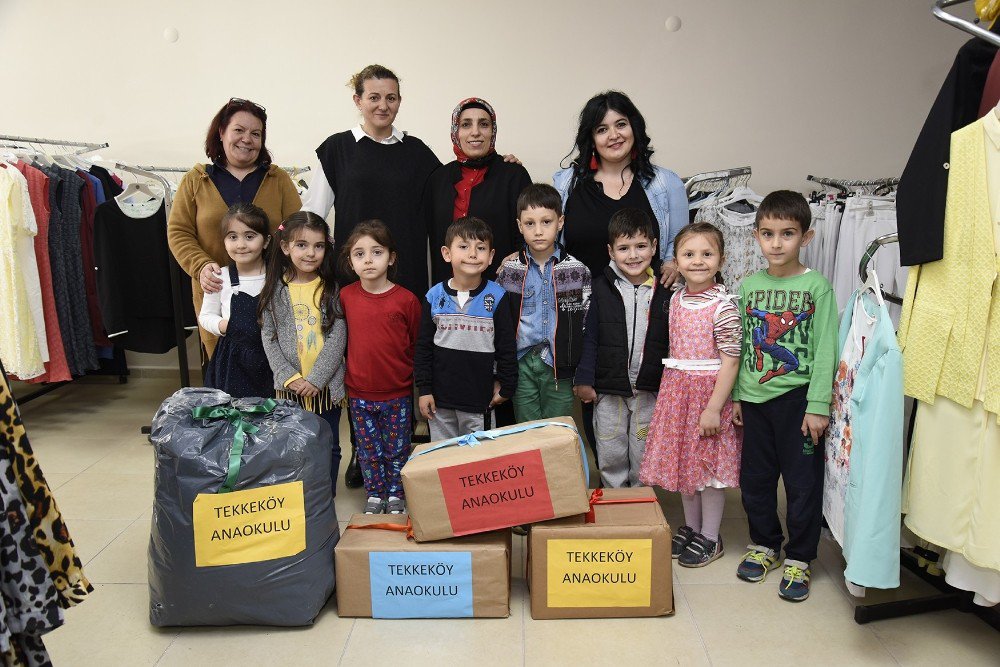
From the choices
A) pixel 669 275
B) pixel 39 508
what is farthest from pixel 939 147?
pixel 39 508

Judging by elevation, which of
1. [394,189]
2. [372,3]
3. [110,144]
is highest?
[372,3]

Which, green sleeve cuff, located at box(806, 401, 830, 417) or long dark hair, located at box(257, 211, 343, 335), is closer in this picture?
green sleeve cuff, located at box(806, 401, 830, 417)

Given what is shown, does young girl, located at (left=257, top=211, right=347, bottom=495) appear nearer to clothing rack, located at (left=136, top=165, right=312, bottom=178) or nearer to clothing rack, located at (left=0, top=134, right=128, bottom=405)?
clothing rack, located at (left=136, top=165, right=312, bottom=178)

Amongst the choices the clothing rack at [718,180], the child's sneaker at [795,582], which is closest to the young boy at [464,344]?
the child's sneaker at [795,582]

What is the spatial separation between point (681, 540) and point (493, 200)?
133 centimetres

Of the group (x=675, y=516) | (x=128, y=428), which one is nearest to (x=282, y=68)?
(x=128, y=428)

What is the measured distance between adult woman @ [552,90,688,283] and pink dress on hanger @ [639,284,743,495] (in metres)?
0.33

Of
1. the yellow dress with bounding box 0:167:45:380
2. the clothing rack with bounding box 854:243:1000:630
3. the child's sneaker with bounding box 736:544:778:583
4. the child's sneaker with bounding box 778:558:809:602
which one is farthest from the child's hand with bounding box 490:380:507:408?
the yellow dress with bounding box 0:167:45:380

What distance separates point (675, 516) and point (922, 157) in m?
1.45

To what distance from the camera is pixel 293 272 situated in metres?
2.56

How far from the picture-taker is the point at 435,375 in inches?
98.2

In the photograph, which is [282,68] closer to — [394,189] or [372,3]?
[372,3]

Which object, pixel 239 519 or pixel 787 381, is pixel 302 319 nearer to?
pixel 239 519

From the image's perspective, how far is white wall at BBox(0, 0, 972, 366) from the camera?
396 cm
